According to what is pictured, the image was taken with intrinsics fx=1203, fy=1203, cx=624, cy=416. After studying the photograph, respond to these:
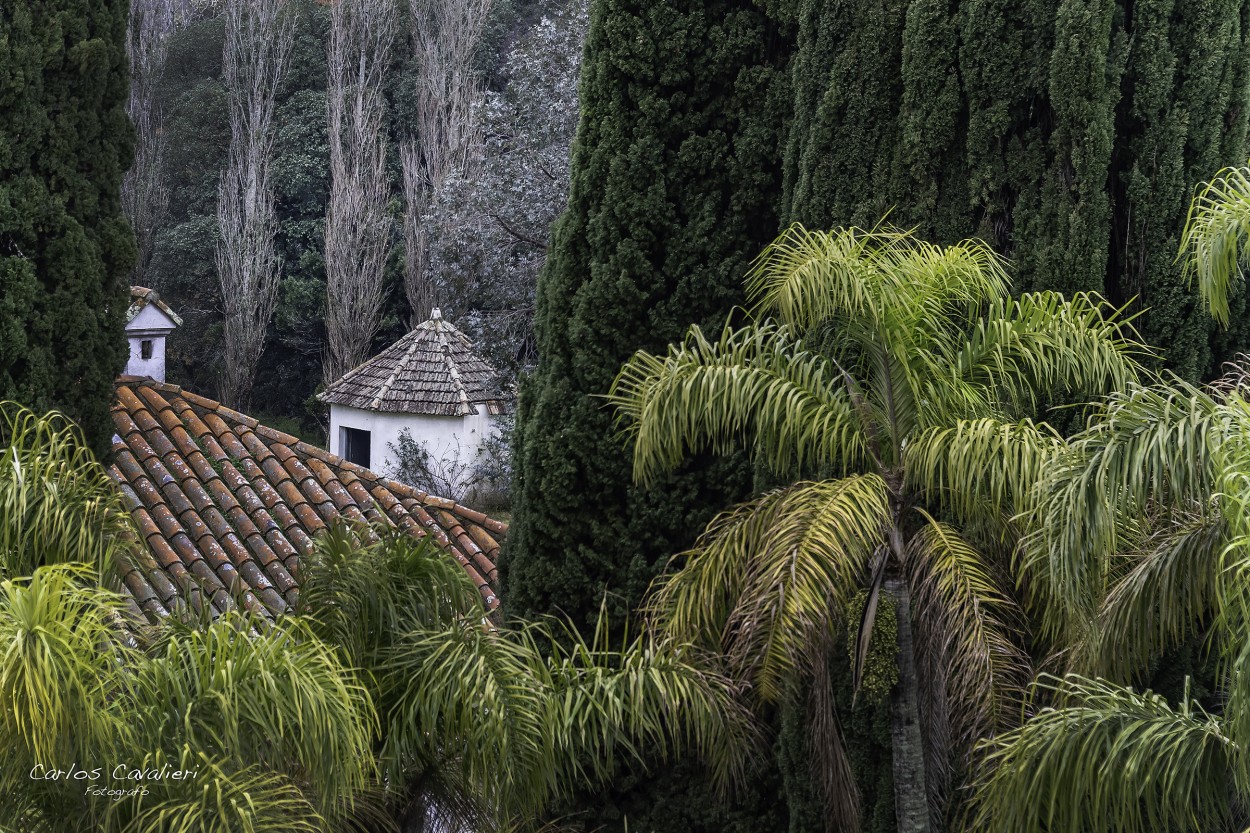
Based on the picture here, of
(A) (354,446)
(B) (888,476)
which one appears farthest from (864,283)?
(A) (354,446)

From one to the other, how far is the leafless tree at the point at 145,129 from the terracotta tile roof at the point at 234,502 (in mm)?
19006

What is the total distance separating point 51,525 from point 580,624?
379 centimetres

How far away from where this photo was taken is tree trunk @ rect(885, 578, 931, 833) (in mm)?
4605

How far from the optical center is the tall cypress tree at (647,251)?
25.0ft

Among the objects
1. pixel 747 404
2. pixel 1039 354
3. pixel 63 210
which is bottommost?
pixel 747 404

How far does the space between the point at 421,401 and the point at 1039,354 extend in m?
17.4

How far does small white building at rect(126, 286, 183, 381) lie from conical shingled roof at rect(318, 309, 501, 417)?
940cm

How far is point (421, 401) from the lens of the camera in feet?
69.6

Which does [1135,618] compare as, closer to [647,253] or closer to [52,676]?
[52,676]

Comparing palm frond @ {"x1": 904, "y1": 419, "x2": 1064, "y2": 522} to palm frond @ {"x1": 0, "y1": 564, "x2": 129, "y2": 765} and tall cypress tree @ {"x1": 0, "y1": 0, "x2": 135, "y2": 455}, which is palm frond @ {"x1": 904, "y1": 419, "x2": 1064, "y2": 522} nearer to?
palm frond @ {"x1": 0, "y1": 564, "x2": 129, "y2": 765}

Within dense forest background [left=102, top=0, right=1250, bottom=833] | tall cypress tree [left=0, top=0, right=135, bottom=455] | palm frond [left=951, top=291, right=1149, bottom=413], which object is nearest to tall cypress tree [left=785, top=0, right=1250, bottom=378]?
dense forest background [left=102, top=0, right=1250, bottom=833]

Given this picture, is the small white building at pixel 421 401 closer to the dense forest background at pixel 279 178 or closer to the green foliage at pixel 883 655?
the dense forest background at pixel 279 178

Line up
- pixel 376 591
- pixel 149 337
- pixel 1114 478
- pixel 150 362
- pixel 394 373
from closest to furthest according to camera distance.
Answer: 1. pixel 1114 478
2. pixel 376 591
3. pixel 150 362
4. pixel 149 337
5. pixel 394 373

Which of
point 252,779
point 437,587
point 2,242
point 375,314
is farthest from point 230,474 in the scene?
point 375,314
